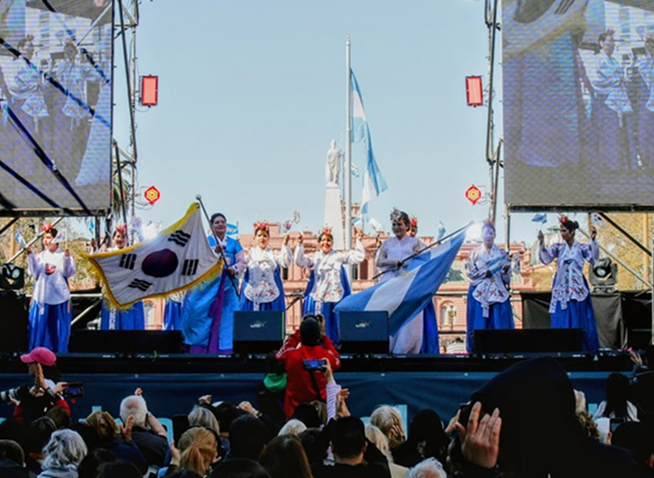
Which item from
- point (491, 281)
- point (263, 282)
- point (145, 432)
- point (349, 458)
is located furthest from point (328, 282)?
point (349, 458)

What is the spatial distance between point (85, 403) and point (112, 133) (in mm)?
4599

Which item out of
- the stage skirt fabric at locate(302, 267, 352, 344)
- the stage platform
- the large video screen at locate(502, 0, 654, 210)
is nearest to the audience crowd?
the stage platform

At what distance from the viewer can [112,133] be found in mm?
12984

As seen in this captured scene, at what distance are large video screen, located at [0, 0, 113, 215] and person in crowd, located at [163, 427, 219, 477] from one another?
26.7ft

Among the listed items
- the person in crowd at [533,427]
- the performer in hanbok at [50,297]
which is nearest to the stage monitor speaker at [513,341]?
the performer in hanbok at [50,297]

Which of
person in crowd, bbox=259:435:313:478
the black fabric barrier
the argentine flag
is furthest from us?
the black fabric barrier

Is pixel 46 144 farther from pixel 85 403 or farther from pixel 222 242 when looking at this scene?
pixel 85 403

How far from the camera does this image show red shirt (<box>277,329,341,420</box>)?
7.89 metres

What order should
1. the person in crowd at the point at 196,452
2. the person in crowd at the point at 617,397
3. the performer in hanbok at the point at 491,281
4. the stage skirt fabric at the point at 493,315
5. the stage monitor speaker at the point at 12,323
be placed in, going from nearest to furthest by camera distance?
1. the person in crowd at the point at 196,452
2. the person in crowd at the point at 617,397
3. the stage monitor speaker at the point at 12,323
4. the performer in hanbok at the point at 491,281
5. the stage skirt fabric at the point at 493,315

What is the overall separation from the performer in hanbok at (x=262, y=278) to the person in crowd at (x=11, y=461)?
8.35 meters

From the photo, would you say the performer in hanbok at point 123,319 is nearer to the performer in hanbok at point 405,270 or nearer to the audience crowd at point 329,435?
the performer in hanbok at point 405,270

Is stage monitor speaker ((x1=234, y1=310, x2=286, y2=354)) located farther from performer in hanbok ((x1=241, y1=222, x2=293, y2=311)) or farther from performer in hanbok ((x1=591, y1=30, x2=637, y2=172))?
performer in hanbok ((x1=591, y1=30, x2=637, y2=172))

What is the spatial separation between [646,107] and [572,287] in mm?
2419

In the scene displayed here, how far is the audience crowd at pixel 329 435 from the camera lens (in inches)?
103
